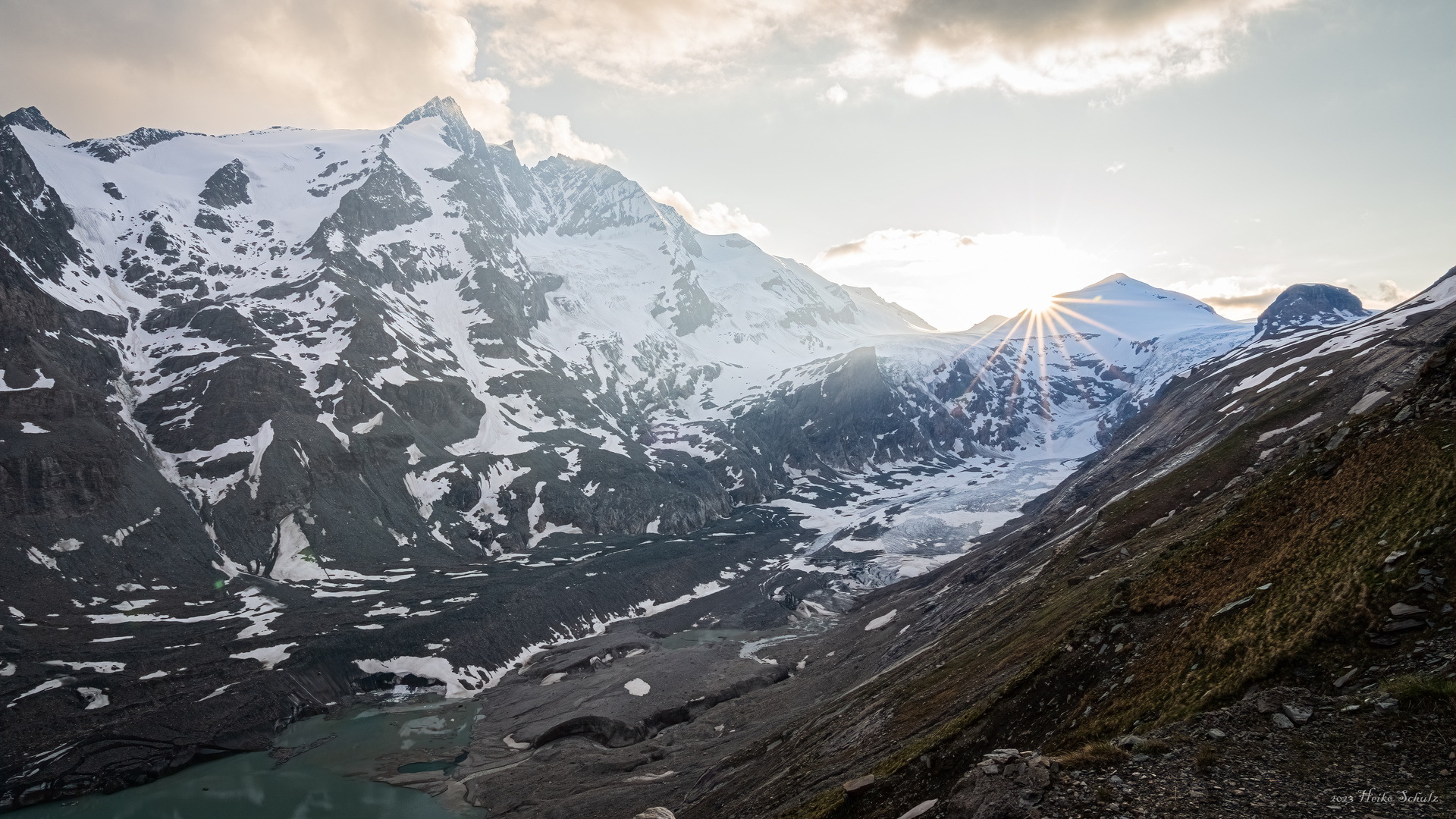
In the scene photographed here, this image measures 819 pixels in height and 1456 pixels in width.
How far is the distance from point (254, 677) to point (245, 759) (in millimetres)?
16572

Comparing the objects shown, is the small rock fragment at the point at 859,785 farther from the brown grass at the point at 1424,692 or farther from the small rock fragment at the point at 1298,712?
the brown grass at the point at 1424,692

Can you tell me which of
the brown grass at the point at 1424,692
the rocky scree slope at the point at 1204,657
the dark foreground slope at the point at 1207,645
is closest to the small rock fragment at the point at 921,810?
the dark foreground slope at the point at 1207,645

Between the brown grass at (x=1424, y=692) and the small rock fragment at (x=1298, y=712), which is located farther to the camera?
the small rock fragment at (x=1298, y=712)

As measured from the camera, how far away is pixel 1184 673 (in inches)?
849

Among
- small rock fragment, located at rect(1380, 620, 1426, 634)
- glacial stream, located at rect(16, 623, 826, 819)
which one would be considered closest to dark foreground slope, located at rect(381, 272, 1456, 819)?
small rock fragment, located at rect(1380, 620, 1426, 634)

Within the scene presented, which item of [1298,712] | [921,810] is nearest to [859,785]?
[921,810]

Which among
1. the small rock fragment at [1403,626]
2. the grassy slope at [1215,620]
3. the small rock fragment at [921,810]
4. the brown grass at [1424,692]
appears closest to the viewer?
the brown grass at [1424,692]

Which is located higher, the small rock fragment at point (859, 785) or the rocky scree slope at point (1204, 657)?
the rocky scree slope at point (1204, 657)
